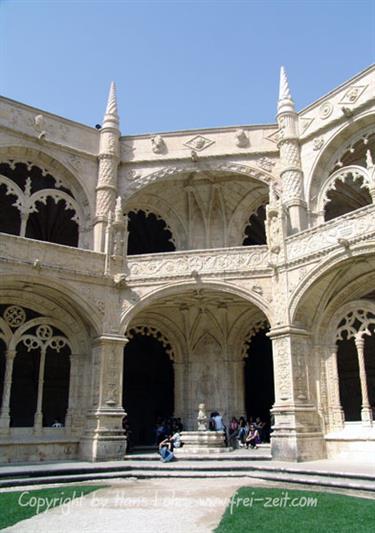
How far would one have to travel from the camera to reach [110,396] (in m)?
15.1

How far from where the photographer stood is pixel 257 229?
2309 cm

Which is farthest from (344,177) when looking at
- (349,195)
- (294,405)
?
(294,405)

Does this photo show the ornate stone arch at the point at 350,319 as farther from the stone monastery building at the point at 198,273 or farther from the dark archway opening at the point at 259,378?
the dark archway opening at the point at 259,378

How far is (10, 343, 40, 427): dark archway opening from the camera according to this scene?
2125cm

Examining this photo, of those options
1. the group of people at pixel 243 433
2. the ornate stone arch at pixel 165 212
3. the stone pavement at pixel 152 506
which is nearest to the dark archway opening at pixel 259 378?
the group of people at pixel 243 433

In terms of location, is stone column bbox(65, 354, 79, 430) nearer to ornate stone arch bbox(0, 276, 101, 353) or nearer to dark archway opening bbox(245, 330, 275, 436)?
ornate stone arch bbox(0, 276, 101, 353)

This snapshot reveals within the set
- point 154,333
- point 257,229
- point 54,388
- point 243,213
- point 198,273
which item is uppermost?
point 257,229

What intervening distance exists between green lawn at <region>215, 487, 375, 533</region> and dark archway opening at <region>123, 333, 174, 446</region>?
14622 mm

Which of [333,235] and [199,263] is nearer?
[333,235]

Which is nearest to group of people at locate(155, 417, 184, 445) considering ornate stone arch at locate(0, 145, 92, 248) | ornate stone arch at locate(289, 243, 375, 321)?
ornate stone arch at locate(289, 243, 375, 321)

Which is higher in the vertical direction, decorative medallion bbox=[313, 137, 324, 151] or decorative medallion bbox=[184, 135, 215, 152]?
decorative medallion bbox=[184, 135, 215, 152]

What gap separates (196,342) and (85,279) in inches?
210

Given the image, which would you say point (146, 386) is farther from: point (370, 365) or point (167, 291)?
point (370, 365)

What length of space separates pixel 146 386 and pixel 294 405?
36.8ft
